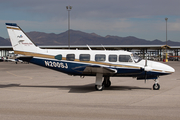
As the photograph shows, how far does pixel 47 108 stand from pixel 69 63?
5.91 meters

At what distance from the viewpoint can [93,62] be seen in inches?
571

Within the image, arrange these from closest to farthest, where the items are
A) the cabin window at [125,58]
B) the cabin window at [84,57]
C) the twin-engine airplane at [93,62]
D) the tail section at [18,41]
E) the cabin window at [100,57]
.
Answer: the twin-engine airplane at [93,62] → the cabin window at [125,58] → the cabin window at [100,57] → the cabin window at [84,57] → the tail section at [18,41]

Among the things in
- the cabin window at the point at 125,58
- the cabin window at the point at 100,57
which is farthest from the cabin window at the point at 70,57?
the cabin window at the point at 125,58

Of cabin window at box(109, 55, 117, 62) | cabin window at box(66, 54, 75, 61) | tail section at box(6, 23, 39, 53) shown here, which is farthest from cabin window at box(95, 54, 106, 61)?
tail section at box(6, 23, 39, 53)

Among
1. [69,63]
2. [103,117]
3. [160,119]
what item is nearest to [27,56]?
[69,63]

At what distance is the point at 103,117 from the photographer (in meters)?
7.75

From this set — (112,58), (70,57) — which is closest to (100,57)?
(112,58)

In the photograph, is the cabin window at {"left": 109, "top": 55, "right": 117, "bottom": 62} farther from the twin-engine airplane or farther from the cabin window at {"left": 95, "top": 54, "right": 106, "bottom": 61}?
the cabin window at {"left": 95, "top": 54, "right": 106, "bottom": 61}

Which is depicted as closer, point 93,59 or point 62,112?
point 62,112

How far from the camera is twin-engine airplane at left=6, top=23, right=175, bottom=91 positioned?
46.3ft

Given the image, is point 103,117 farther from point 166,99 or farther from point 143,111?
point 166,99

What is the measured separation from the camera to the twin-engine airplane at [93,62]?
46.3ft

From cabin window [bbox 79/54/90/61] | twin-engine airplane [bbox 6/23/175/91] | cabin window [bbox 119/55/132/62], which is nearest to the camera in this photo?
twin-engine airplane [bbox 6/23/175/91]

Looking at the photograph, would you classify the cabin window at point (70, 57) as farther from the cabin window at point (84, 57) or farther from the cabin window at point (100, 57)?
the cabin window at point (100, 57)
